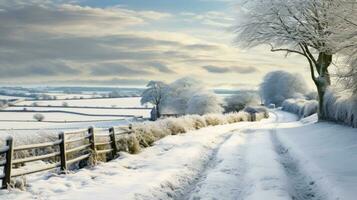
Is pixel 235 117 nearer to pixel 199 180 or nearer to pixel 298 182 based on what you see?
pixel 199 180

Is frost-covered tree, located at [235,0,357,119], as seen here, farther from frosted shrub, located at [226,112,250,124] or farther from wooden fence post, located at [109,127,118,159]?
wooden fence post, located at [109,127,118,159]

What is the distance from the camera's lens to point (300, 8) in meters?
34.1

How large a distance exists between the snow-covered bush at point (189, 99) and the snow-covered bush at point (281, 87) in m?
35.9

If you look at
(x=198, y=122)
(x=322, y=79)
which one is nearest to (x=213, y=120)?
(x=198, y=122)

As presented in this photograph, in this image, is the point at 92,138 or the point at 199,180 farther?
the point at 92,138

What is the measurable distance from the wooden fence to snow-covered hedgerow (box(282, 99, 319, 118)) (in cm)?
3909

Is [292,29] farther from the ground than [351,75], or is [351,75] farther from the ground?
[292,29]

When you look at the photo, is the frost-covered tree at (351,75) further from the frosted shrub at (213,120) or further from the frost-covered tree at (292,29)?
the frosted shrub at (213,120)

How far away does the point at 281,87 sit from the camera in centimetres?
13262

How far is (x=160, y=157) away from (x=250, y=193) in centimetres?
719

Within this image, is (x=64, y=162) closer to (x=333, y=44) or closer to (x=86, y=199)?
(x=86, y=199)

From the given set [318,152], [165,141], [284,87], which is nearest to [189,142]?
[165,141]

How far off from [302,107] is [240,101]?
41.0 m

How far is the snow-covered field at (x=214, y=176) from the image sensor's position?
11.0 meters
